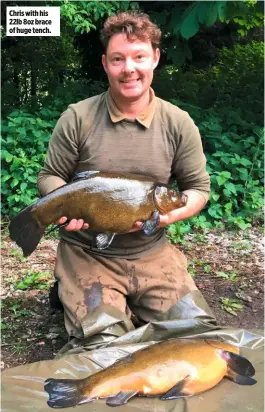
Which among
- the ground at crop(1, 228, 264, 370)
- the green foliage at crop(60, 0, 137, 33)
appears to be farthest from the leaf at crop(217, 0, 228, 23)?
the ground at crop(1, 228, 264, 370)

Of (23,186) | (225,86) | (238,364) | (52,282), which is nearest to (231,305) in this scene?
(238,364)

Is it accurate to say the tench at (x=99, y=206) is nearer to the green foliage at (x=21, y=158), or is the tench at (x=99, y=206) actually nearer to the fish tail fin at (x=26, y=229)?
the fish tail fin at (x=26, y=229)

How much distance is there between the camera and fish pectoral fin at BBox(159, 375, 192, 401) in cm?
208

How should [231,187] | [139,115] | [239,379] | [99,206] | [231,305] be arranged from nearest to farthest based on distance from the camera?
[239,379]
[99,206]
[139,115]
[231,305]
[231,187]

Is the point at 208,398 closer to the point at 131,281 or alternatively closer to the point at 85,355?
the point at 85,355

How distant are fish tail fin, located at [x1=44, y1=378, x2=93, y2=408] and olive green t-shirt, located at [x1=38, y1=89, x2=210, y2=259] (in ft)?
2.54

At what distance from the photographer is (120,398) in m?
2.05

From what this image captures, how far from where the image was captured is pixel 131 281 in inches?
107

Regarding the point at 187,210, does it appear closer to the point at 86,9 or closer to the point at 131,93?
the point at 131,93

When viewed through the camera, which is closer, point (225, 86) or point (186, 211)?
point (186, 211)

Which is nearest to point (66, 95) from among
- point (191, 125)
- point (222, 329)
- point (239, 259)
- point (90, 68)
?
point (90, 68)

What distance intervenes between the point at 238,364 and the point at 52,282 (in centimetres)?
174

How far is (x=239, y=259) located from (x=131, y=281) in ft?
5.50

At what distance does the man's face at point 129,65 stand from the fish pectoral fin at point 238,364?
1.28m
